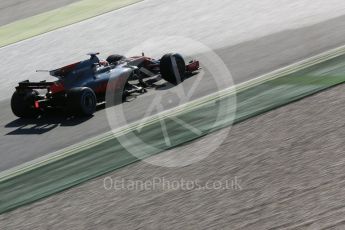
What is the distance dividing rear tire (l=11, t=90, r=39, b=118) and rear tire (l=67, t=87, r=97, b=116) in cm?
86

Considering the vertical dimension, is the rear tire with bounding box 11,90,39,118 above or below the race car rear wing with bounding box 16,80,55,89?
below

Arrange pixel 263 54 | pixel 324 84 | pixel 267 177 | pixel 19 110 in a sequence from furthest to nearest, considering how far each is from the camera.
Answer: pixel 263 54, pixel 19 110, pixel 324 84, pixel 267 177

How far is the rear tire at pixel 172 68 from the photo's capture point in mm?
12445

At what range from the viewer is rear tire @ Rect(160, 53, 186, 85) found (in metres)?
12.4

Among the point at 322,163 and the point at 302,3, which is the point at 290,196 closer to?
the point at 322,163

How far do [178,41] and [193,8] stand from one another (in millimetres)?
3146

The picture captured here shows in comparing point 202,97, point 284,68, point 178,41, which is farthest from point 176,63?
point 178,41

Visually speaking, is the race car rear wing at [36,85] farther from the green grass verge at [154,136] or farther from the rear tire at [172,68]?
the rear tire at [172,68]

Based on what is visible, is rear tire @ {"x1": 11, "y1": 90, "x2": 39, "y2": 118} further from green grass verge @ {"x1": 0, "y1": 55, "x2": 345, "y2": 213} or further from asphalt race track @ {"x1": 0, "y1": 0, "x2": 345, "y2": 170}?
green grass verge @ {"x1": 0, "y1": 55, "x2": 345, "y2": 213}

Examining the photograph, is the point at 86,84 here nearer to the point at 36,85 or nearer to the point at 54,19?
the point at 36,85

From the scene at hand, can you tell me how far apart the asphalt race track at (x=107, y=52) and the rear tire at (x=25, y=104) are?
0.57 ft

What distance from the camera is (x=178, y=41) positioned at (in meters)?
16.4

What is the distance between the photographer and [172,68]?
1245 centimetres

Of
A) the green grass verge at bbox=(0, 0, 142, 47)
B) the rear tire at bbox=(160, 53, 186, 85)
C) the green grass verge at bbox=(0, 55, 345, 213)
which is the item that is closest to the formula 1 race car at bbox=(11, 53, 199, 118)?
the rear tire at bbox=(160, 53, 186, 85)
